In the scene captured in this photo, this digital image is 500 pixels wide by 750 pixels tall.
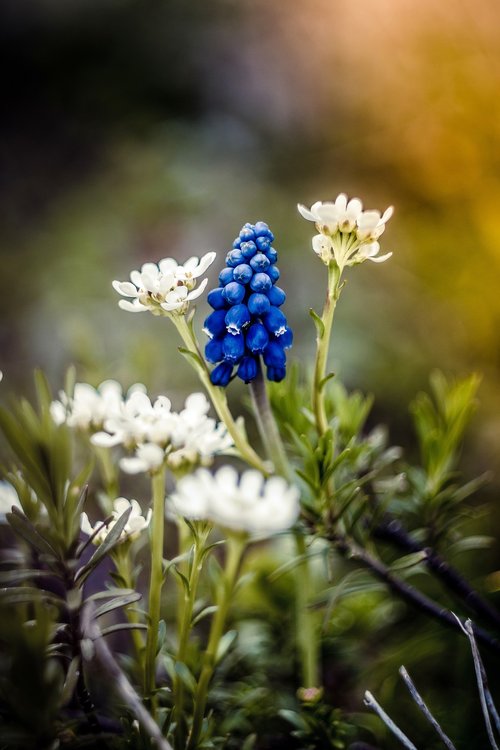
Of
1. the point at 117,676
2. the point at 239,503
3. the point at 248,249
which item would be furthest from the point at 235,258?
the point at 117,676

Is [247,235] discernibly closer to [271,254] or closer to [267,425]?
[271,254]

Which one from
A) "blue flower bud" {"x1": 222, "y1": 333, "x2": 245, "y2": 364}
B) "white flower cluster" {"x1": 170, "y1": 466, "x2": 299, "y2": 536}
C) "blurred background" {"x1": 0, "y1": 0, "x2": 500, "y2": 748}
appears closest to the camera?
"white flower cluster" {"x1": 170, "y1": 466, "x2": 299, "y2": 536}

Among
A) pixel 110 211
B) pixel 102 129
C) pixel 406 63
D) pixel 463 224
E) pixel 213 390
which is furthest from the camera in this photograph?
pixel 102 129

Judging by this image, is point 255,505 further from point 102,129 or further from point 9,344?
point 102,129

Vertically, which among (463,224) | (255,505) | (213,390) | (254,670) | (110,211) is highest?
(110,211)

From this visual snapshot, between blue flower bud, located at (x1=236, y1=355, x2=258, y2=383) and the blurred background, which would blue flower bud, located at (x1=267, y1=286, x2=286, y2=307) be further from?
the blurred background

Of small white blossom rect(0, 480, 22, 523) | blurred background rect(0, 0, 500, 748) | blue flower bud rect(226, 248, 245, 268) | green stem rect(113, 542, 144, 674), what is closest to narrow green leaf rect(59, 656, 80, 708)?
green stem rect(113, 542, 144, 674)

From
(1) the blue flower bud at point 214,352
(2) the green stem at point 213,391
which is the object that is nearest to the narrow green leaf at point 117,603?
(2) the green stem at point 213,391

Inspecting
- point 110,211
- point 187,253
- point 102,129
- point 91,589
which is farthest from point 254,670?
point 102,129
